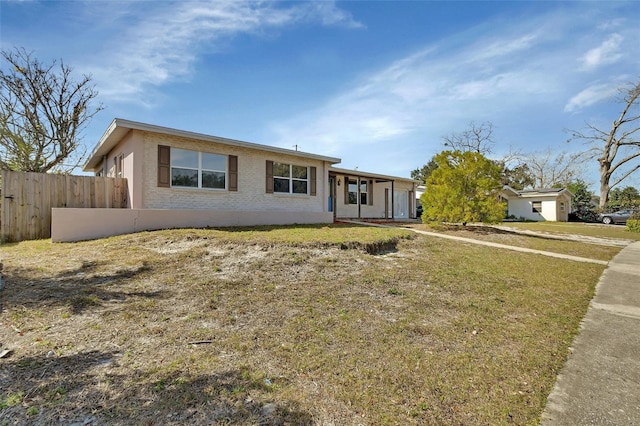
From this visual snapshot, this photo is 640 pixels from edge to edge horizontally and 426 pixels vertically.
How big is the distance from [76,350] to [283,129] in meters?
14.9

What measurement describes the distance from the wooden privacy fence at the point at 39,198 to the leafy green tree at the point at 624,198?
132ft

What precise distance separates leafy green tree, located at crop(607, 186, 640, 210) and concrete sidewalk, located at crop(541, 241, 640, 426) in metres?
33.8

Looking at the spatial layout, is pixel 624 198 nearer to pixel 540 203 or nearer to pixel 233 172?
pixel 540 203

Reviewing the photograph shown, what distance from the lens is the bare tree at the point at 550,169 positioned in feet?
143

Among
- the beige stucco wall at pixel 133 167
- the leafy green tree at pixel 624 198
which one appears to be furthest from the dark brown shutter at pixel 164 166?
the leafy green tree at pixel 624 198

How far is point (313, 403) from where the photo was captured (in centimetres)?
229

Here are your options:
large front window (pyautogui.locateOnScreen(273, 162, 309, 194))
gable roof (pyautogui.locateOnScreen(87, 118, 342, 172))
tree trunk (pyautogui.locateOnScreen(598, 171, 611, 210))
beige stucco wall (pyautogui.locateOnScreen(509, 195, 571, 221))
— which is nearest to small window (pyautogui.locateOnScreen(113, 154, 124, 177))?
gable roof (pyautogui.locateOnScreen(87, 118, 342, 172))

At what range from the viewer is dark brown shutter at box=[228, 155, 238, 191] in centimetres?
1157

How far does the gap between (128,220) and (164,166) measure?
206cm

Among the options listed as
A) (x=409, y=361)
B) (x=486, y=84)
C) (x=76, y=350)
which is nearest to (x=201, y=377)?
(x=76, y=350)

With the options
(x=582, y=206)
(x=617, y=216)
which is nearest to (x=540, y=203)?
(x=582, y=206)

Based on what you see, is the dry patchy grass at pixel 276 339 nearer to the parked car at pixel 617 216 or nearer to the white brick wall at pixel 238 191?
the white brick wall at pixel 238 191

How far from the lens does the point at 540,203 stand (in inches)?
1211

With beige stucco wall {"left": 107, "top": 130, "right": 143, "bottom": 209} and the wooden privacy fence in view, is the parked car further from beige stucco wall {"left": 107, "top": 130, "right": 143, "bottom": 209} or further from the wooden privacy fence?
the wooden privacy fence
